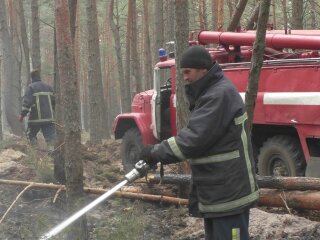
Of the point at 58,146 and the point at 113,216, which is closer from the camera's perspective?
the point at 113,216

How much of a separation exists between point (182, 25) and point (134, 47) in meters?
14.3

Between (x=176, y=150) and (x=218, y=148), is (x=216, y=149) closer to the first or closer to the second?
(x=218, y=148)

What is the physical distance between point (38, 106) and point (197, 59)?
8.79 m

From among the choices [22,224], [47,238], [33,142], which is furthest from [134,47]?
[47,238]

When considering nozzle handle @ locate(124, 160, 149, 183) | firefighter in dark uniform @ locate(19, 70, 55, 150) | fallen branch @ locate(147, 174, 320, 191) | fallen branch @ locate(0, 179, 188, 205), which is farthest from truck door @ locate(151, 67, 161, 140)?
nozzle handle @ locate(124, 160, 149, 183)

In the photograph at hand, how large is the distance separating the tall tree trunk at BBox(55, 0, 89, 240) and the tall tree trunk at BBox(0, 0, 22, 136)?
1134cm

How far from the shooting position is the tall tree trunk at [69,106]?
5.89 m

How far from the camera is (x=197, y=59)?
4.06 m

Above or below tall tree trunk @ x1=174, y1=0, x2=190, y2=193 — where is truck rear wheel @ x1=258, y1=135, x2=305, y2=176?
below

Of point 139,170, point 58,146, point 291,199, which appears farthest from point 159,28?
point 139,170

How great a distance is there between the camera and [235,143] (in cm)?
398

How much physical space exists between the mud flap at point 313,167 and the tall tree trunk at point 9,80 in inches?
449

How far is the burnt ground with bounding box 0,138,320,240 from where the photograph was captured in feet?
19.8

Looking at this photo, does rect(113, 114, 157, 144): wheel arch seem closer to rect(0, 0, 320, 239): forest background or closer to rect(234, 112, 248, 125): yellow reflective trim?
rect(0, 0, 320, 239): forest background
